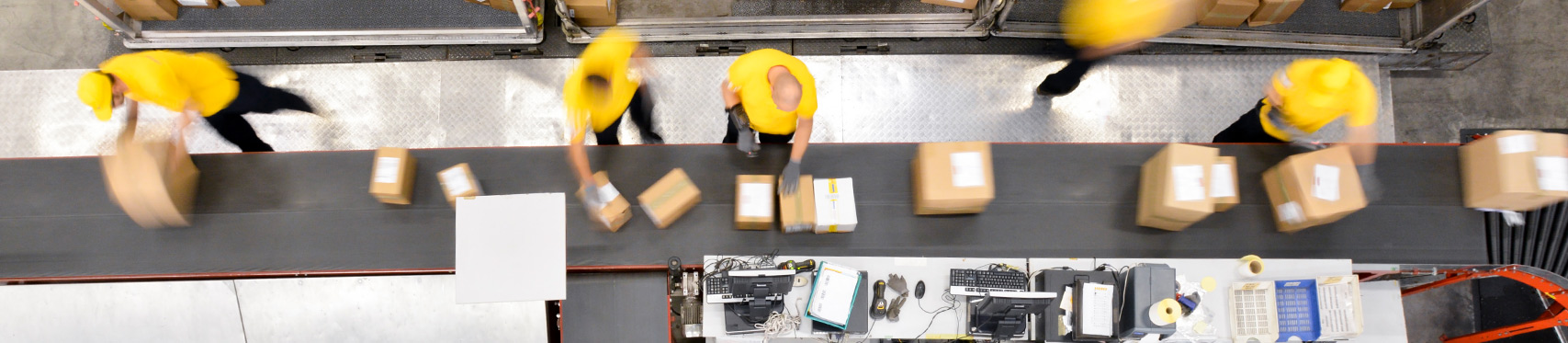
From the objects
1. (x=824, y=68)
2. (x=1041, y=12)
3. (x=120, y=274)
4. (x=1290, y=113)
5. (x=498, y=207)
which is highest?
(x=1041, y=12)

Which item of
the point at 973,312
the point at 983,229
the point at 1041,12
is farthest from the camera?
the point at 1041,12

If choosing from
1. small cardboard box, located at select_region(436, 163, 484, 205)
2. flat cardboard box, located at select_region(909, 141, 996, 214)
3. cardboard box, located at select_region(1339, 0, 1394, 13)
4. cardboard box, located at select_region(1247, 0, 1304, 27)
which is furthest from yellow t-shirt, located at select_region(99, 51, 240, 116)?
cardboard box, located at select_region(1339, 0, 1394, 13)

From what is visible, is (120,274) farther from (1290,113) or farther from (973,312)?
(1290,113)

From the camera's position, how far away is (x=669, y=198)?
11.9 ft

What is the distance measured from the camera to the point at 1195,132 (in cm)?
486

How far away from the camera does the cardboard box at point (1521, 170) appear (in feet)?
11.5

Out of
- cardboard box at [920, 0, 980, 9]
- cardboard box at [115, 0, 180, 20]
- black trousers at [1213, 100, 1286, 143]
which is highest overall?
cardboard box at [115, 0, 180, 20]

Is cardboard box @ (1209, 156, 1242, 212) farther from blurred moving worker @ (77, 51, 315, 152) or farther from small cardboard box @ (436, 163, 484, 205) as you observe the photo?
blurred moving worker @ (77, 51, 315, 152)

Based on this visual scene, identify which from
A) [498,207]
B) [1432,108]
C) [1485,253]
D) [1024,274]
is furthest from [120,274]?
[1432,108]

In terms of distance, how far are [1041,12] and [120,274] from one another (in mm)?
5452

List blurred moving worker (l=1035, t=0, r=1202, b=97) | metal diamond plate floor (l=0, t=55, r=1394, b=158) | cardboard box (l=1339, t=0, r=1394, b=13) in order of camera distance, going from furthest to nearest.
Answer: metal diamond plate floor (l=0, t=55, r=1394, b=158) → cardboard box (l=1339, t=0, r=1394, b=13) → blurred moving worker (l=1035, t=0, r=1202, b=97)

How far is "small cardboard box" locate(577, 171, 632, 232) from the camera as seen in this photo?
3.59 metres

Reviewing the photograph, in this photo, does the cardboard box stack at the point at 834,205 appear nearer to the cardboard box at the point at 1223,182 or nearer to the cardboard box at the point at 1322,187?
the cardboard box at the point at 1223,182

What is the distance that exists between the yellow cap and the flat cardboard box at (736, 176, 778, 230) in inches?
112
